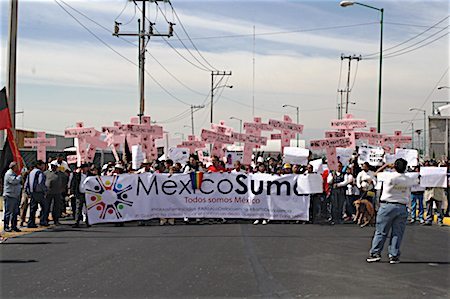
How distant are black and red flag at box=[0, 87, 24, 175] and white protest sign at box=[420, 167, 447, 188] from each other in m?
11.0

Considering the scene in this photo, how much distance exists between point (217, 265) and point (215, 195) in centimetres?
703

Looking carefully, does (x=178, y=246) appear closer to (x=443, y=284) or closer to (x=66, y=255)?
(x=66, y=255)

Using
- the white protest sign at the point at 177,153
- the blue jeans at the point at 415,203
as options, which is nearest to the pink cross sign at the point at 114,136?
the white protest sign at the point at 177,153

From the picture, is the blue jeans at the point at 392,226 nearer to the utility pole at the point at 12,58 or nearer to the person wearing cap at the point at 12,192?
the person wearing cap at the point at 12,192

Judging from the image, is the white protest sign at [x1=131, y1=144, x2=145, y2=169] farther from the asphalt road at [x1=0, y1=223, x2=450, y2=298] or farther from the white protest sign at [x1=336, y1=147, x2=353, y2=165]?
the asphalt road at [x1=0, y1=223, x2=450, y2=298]

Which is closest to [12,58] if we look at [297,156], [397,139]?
[297,156]

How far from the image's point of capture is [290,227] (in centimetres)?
1509

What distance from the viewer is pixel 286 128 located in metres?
20.0

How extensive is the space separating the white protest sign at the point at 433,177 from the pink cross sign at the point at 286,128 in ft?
16.1

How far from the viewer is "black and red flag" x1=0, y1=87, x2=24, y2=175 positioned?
14.7 m

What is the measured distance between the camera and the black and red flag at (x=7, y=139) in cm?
1466

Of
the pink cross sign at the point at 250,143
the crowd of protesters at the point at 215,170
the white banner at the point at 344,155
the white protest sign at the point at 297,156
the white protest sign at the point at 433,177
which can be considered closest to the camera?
the crowd of protesters at the point at 215,170

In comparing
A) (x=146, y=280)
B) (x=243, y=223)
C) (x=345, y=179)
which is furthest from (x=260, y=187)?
(x=146, y=280)

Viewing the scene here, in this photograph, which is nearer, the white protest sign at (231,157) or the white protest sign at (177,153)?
the white protest sign at (177,153)
